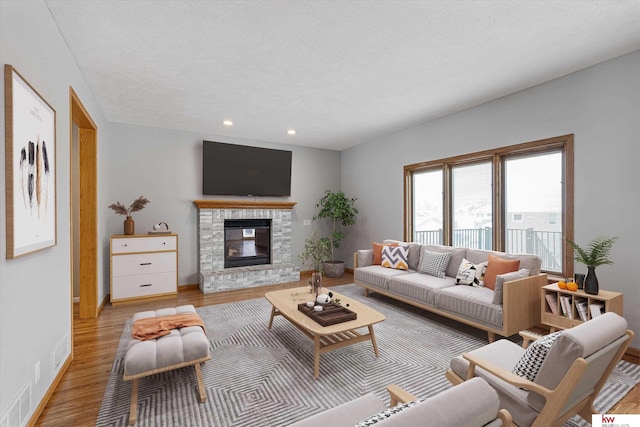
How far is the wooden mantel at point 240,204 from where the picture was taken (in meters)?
5.24

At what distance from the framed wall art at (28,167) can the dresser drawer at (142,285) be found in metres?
2.44

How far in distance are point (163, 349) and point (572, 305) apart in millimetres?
3457

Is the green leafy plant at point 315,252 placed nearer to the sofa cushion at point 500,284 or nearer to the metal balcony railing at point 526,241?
the metal balcony railing at point 526,241

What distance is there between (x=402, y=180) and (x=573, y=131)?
2.51 metres

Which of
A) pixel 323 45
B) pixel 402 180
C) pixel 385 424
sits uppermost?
pixel 323 45

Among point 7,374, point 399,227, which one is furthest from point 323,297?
point 399,227

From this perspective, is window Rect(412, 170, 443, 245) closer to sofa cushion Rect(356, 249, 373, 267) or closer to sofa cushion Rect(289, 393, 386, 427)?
sofa cushion Rect(356, 249, 373, 267)

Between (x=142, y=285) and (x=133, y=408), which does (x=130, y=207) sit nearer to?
(x=142, y=285)

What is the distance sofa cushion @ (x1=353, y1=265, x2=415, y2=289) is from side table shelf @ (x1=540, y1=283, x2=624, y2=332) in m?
1.73

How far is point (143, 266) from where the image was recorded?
4500mm

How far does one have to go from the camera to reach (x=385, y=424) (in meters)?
0.78

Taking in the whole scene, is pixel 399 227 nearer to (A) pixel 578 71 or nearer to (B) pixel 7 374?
(A) pixel 578 71

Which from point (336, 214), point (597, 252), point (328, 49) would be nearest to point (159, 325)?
point (328, 49)

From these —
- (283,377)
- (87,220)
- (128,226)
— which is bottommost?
(283,377)
